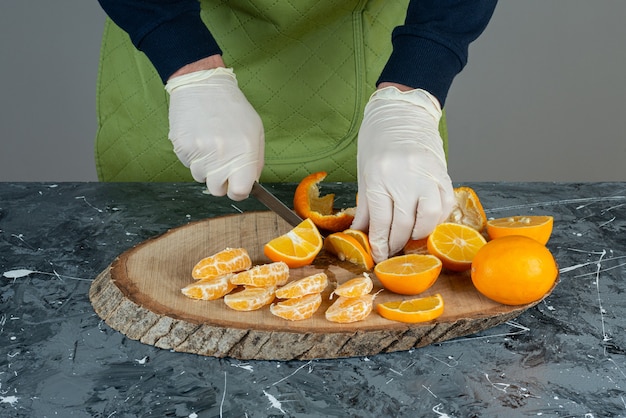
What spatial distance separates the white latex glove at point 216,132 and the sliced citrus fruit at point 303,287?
27 centimetres

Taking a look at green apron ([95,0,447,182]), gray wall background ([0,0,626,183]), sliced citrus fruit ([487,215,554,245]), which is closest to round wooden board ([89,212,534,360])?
sliced citrus fruit ([487,215,554,245])

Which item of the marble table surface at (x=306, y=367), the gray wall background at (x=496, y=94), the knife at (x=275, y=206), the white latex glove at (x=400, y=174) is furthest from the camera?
the gray wall background at (x=496, y=94)

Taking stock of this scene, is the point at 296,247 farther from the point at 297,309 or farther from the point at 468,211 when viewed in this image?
the point at 468,211

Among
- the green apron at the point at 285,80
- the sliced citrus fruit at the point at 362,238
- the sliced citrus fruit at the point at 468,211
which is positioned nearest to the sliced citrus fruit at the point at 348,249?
the sliced citrus fruit at the point at 362,238

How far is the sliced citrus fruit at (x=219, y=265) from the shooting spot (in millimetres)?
1355

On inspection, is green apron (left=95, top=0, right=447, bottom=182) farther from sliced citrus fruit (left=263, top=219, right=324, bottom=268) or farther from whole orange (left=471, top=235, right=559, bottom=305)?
whole orange (left=471, top=235, right=559, bottom=305)

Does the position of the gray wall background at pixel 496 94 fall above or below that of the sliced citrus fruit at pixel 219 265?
below

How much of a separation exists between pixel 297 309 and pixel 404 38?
0.61 m

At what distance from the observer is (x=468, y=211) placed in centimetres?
159

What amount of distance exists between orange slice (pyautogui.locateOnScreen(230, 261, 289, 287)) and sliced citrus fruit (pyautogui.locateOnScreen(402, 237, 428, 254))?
258mm

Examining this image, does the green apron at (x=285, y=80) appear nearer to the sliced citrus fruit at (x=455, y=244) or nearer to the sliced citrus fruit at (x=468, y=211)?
the sliced citrus fruit at (x=468, y=211)

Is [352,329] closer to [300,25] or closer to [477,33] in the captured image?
[477,33]

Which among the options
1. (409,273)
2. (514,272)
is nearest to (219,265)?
(409,273)

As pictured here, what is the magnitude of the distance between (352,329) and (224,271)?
263 mm
